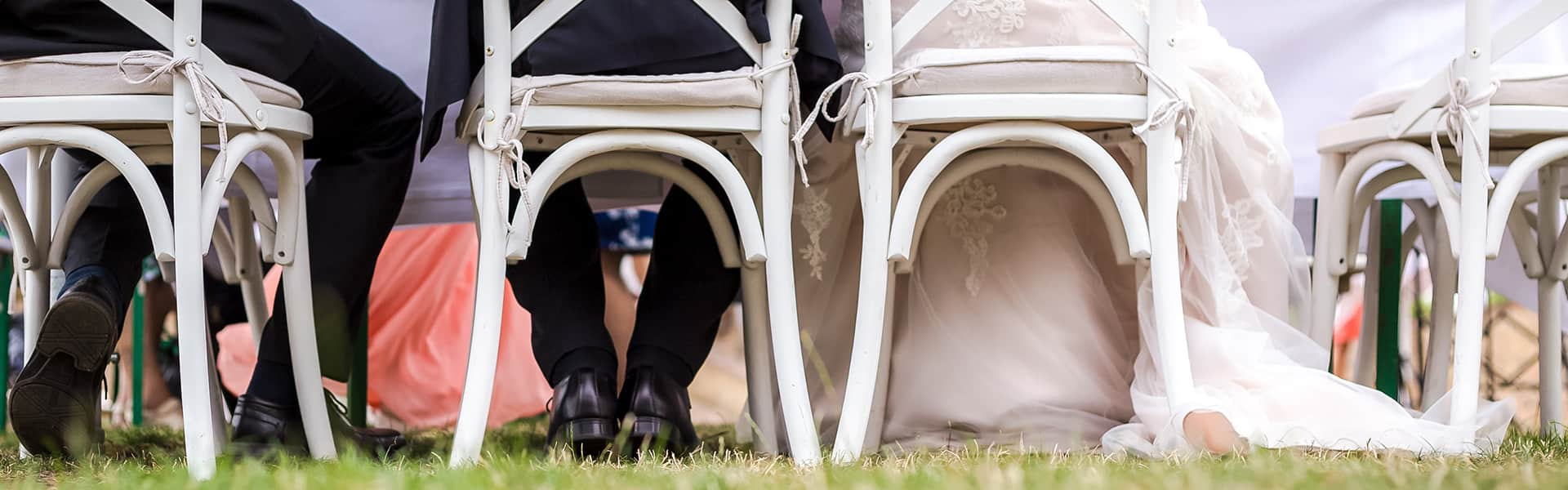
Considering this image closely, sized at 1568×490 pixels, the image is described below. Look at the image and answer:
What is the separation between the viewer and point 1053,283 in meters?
1.82

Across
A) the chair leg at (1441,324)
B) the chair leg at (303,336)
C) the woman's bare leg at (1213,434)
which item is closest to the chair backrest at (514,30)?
the chair leg at (303,336)

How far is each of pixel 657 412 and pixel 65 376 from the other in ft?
2.34

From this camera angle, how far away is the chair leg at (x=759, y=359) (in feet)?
5.57

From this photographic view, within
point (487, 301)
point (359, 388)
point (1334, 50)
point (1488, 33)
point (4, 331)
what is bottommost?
point (359, 388)

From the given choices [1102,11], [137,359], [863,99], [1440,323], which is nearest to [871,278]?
[863,99]

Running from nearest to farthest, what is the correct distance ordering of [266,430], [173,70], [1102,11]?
[173,70] < [1102,11] < [266,430]

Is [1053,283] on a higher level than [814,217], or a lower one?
lower

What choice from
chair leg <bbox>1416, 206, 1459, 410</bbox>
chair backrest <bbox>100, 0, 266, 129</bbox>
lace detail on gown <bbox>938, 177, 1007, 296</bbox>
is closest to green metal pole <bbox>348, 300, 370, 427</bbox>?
chair backrest <bbox>100, 0, 266, 129</bbox>

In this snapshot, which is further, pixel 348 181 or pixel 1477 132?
pixel 348 181

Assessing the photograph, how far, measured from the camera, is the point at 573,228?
173 cm

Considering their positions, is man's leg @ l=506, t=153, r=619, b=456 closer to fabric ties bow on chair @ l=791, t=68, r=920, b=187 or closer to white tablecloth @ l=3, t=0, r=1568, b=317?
fabric ties bow on chair @ l=791, t=68, r=920, b=187

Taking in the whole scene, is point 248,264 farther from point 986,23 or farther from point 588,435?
point 986,23

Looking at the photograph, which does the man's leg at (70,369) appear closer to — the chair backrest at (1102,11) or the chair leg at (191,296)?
the chair leg at (191,296)

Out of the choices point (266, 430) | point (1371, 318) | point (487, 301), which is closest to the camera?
point (487, 301)
